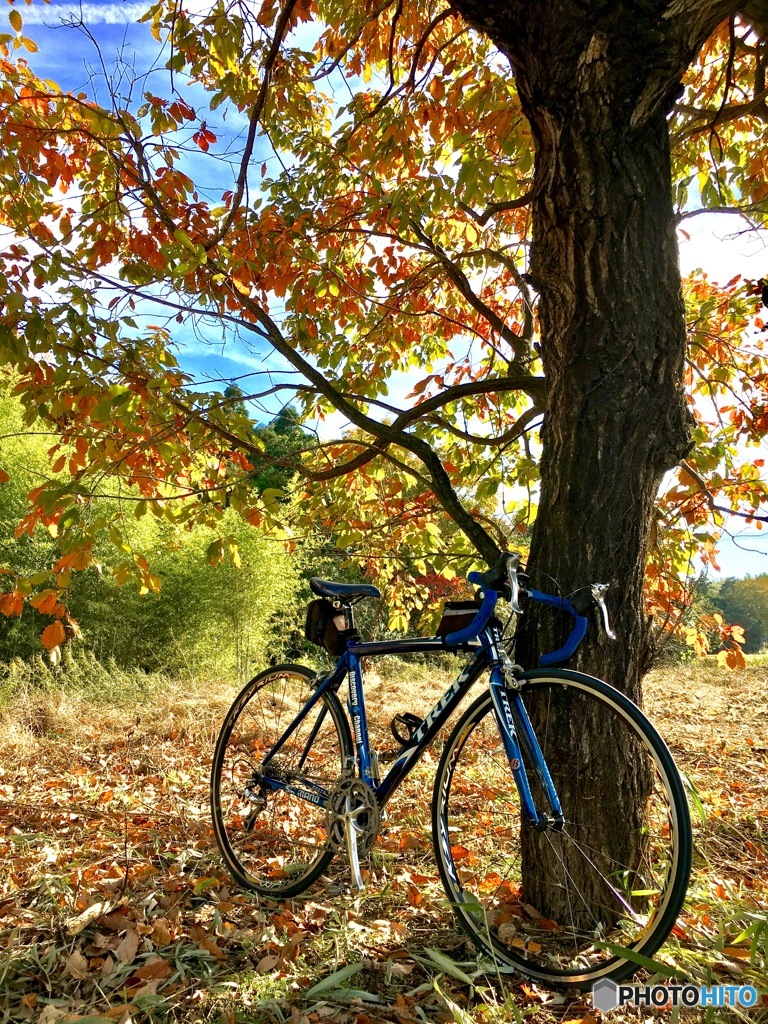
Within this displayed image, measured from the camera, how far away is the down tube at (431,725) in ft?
6.03

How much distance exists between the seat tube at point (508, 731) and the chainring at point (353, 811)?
1.64ft

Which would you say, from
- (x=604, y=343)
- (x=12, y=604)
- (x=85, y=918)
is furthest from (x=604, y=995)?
(x=12, y=604)

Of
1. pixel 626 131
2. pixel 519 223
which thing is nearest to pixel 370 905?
pixel 626 131

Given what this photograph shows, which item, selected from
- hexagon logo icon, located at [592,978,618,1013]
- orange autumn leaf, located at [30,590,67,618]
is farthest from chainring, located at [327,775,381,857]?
orange autumn leaf, located at [30,590,67,618]

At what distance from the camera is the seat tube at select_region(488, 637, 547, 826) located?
65.6 inches

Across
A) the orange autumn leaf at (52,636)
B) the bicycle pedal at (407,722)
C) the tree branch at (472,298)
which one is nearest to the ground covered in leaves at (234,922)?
the bicycle pedal at (407,722)

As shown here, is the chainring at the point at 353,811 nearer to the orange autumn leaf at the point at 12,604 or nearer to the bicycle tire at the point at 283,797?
the bicycle tire at the point at 283,797

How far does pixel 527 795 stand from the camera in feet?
5.47

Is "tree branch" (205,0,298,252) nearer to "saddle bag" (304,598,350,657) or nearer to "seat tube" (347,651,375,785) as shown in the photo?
"saddle bag" (304,598,350,657)

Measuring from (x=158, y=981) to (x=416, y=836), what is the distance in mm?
1206

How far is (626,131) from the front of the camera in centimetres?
197

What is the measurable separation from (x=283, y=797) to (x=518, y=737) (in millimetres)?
1410

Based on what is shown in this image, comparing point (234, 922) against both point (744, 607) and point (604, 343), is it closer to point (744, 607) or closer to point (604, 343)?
point (604, 343)

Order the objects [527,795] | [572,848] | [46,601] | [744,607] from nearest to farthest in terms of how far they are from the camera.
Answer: [527,795]
[572,848]
[46,601]
[744,607]
